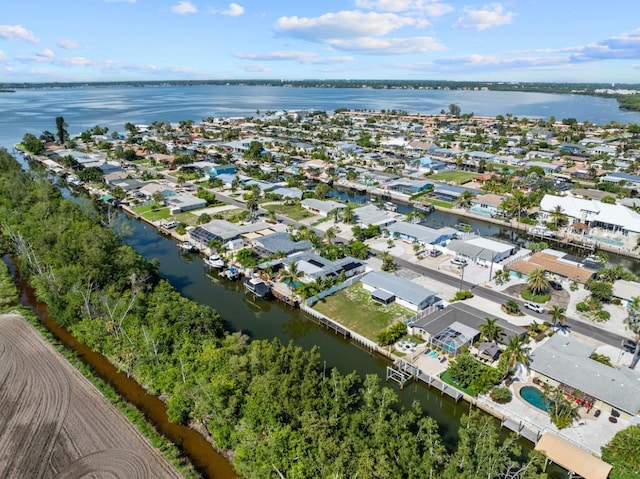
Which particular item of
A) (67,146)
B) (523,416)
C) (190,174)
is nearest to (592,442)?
(523,416)

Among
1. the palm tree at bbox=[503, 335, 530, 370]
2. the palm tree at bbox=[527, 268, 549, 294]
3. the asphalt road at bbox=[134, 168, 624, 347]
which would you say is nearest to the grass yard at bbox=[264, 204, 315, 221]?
the asphalt road at bbox=[134, 168, 624, 347]

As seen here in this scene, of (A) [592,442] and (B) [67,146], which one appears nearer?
(A) [592,442]

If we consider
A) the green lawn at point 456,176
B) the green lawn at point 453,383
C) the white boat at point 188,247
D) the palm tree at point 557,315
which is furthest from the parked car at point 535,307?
the green lawn at point 456,176

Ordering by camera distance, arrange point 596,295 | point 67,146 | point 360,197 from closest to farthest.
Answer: point 596,295
point 360,197
point 67,146

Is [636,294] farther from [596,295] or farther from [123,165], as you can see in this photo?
[123,165]

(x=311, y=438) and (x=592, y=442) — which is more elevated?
(x=311, y=438)

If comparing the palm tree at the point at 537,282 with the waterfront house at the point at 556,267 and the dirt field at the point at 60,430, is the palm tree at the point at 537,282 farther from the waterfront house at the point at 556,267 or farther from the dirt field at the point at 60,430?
the dirt field at the point at 60,430

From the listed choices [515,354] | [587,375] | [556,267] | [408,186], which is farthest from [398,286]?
[408,186]
